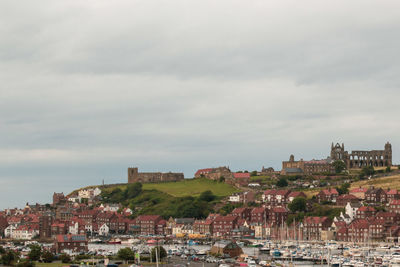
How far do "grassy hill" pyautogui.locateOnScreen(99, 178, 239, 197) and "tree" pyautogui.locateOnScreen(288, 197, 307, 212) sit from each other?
101 feet

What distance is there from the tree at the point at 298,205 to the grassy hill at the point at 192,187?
30758 millimetres

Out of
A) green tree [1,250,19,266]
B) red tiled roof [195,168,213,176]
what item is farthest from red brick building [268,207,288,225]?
red tiled roof [195,168,213,176]

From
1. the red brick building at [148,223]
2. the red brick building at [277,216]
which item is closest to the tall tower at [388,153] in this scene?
the red brick building at [277,216]

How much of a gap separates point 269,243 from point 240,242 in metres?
6.78

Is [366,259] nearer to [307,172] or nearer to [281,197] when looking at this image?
[281,197]

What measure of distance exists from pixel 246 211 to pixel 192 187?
136 ft

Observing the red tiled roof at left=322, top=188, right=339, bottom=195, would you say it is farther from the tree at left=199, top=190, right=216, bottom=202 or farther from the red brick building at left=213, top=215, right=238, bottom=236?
the tree at left=199, top=190, right=216, bottom=202

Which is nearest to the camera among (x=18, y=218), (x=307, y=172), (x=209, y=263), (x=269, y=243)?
(x=209, y=263)

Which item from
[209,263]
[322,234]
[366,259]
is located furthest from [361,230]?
[209,263]

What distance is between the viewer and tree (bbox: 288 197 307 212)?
418 ft

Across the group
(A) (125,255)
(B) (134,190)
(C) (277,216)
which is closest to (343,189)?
(C) (277,216)

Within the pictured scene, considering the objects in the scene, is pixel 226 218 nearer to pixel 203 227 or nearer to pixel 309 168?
pixel 203 227

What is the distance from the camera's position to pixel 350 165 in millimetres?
174750

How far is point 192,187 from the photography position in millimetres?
173250
